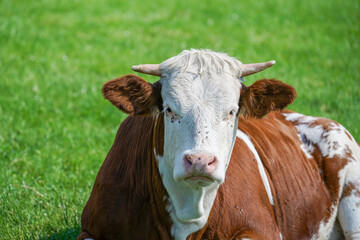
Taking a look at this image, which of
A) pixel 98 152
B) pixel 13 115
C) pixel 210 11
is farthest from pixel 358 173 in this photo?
pixel 210 11

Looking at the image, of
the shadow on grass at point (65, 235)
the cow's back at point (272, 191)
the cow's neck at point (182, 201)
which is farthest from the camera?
the shadow on grass at point (65, 235)

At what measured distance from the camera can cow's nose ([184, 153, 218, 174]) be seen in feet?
11.1

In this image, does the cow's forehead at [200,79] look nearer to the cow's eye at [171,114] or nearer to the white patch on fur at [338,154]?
the cow's eye at [171,114]

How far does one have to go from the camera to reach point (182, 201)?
13.0 feet

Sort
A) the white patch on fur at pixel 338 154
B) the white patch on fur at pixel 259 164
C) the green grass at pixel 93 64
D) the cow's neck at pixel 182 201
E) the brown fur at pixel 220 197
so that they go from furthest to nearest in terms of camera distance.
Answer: the green grass at pixel 93 64 → the white patch on fur at pixel 338 154 → the white patch on fur at pixel 259 164 → the brown fur at pixel 220 197 → the cow's neck at pixel 182 201

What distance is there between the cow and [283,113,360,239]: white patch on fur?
1.08 ft

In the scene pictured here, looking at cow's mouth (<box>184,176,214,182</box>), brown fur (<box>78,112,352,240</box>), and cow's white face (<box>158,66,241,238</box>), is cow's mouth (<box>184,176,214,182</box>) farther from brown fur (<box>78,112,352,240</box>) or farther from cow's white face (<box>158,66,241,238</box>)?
brown fur (<box>78,112,352,240</box>)

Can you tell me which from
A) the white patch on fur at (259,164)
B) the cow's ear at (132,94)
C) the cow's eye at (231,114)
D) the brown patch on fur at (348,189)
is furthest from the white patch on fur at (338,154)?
the cow's ear at (132,94)


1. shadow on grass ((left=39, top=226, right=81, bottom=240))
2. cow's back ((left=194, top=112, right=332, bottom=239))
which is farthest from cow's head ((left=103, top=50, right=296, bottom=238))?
shadow on grass ((left=39, top=226, right=81, bottom=240))

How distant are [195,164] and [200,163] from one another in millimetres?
32

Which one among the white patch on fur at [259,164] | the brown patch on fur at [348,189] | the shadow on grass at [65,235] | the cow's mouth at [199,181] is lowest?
the brown patch on fur at [348,189]

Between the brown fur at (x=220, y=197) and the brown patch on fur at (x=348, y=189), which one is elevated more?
the brown fur at (x=220, y=197)

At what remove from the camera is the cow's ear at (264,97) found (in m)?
4.06

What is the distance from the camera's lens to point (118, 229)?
13.0ft
